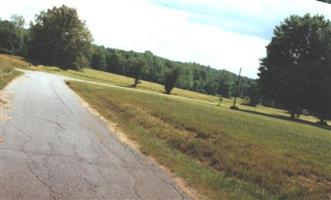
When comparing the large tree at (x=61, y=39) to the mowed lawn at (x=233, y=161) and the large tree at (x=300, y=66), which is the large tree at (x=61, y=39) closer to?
the large tree at (x=300, y=66)

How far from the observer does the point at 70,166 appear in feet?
35.5

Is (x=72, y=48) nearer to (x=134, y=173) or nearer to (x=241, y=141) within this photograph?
(x=241, y=141)

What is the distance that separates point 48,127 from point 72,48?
89934mm

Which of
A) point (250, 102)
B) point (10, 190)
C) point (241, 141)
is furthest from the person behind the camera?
point (250, 102)

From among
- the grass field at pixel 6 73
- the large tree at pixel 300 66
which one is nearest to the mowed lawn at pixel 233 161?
the grass field at pixel 6 73

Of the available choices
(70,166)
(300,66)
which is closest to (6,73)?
(70,166)

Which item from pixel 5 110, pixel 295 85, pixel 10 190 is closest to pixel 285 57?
pixel 295 85

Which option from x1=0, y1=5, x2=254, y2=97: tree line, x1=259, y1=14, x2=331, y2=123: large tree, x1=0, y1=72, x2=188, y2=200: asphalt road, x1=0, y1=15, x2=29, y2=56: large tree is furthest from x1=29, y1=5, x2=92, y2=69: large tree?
x1=0, y1=72, x2=188, y2=200: asphalt road

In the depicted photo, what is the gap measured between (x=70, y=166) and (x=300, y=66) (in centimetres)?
5678

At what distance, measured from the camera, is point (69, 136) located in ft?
50.3

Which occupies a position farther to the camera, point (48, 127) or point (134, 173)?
point (48, 127)

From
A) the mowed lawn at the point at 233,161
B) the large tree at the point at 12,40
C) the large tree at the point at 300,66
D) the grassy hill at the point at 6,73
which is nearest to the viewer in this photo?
the mowed lawn at the point at 233,161

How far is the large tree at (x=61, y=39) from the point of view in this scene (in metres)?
104

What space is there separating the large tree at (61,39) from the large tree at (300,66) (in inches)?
1933
